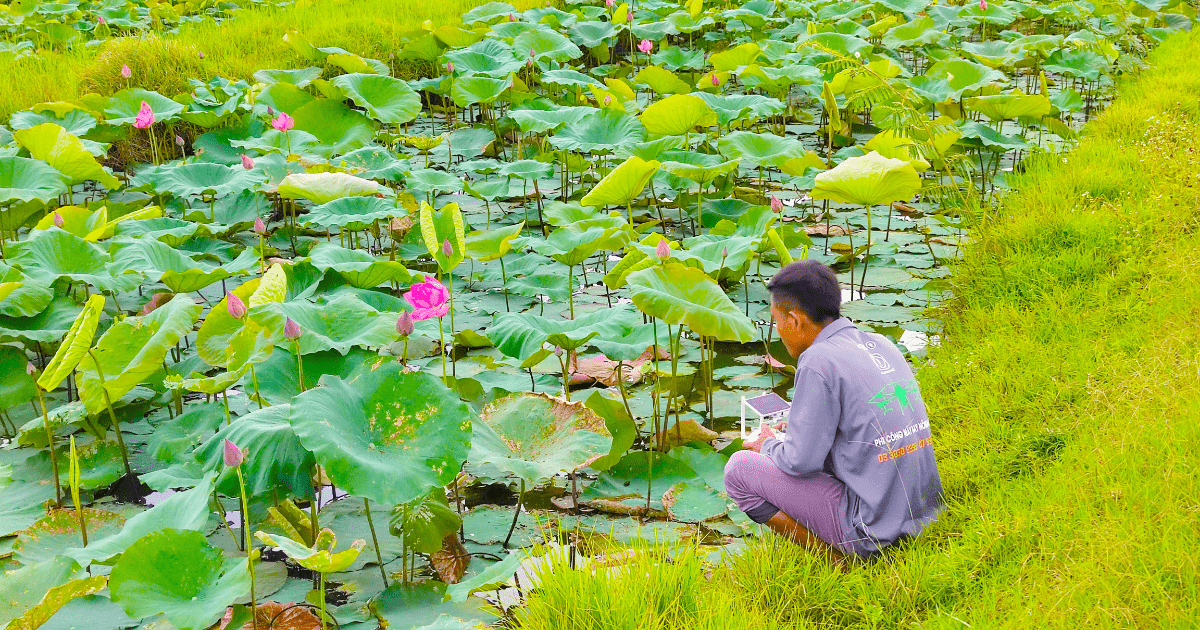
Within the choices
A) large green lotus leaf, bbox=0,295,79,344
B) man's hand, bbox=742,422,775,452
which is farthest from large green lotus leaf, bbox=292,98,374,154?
man's hand, bbox=742,422,775,452

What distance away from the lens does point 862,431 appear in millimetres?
1946

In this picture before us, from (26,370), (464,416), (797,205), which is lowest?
(797,205)

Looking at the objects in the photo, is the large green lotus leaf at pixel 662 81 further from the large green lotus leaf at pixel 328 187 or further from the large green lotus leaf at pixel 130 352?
the large green lotus leaf at pixel 130 352

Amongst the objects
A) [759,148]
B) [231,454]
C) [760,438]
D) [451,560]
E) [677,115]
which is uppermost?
[231,454]

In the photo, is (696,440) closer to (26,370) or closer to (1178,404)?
(1178,404)

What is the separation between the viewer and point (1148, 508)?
191cm

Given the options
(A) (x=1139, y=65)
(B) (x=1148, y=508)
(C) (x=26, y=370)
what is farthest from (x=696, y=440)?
(A) (x=1139, y=65)

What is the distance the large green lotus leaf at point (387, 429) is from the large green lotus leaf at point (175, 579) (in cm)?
28

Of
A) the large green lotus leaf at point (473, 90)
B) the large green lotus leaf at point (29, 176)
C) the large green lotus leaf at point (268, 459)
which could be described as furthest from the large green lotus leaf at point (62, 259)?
the large green lotus leaf at point (473, 90)

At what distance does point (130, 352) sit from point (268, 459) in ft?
2.50

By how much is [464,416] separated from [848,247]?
2490 mm

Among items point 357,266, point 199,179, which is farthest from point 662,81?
point 357,266

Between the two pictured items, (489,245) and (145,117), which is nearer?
(489,245)

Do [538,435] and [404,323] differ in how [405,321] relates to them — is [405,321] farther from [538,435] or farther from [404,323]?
[538,435]
